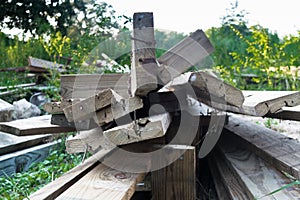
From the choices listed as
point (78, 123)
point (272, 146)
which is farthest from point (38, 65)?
point (272, 146)

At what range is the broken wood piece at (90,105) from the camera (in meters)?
1.24

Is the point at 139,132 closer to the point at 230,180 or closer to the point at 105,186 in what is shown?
the point at 105,186

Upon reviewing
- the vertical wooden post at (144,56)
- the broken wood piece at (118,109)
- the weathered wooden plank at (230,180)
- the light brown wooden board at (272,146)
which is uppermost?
the vertical wooden post at (144,56)

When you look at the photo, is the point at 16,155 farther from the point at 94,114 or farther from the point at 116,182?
the point at 116,182

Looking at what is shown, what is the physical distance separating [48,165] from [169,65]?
158 cm

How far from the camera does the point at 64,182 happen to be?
4.25 feet

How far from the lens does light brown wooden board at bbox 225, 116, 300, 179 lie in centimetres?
129

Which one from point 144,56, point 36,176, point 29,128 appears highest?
point 144,56

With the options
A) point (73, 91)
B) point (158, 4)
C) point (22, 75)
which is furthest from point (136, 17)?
point (22, 75)

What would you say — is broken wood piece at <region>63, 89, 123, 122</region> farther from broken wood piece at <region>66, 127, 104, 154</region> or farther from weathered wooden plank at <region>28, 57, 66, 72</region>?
weathered wooden plank at <region>28, 57, 66, 72</region>

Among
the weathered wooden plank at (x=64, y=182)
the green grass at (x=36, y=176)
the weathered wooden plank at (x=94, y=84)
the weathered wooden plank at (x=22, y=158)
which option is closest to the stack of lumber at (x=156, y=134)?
the weathered wooden plank at (x=64, y=182)

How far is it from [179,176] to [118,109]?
1.12 feet

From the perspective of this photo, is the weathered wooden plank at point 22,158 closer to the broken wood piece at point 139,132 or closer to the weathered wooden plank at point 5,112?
the weathered wooden plank at point 5,112

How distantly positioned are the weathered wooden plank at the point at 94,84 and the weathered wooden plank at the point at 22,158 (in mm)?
785
